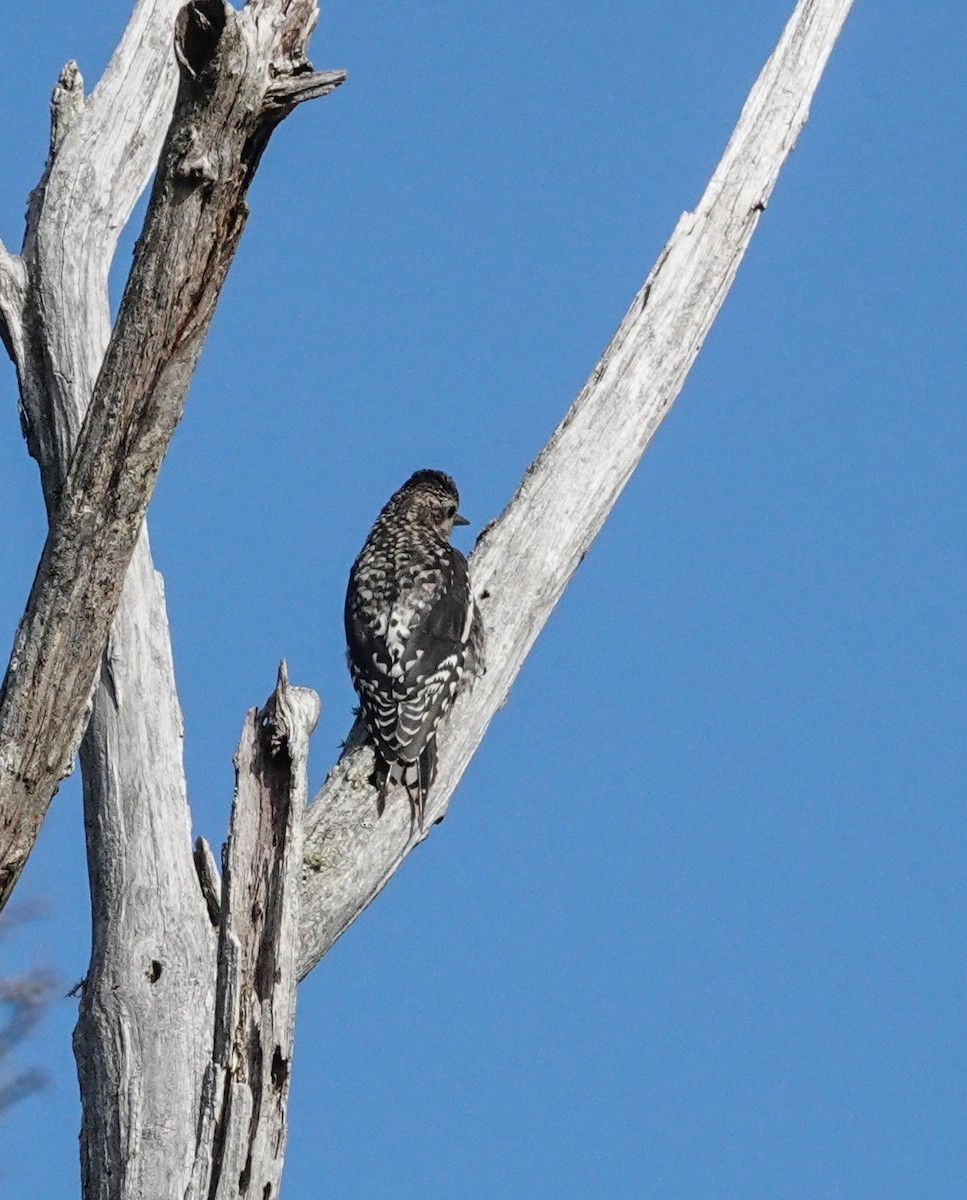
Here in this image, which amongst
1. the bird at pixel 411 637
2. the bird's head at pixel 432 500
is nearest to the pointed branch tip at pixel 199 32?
the bird at pixel 411 637

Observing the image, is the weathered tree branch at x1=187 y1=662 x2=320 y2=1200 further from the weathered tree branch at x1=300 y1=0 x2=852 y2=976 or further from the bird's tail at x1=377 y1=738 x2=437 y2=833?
the weathered tree branch at x1=300 y1=0 x2=852 y2=976

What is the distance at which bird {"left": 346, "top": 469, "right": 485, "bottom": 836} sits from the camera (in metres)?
6.01

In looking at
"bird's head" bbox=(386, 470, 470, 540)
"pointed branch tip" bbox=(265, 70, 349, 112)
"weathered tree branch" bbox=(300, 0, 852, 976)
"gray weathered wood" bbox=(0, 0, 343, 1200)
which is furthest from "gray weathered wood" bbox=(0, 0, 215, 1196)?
"bird's head" bbox=(386, 470, 470, 540)

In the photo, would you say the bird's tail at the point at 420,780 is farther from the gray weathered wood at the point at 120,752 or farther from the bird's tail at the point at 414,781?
the gray weathered wood at the point at 120,752

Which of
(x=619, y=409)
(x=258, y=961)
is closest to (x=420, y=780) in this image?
(x=619, y=409)

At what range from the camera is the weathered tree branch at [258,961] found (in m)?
4.12

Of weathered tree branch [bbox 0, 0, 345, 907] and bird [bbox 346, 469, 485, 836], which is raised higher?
bird [bbox 346, 469, 485, 836]

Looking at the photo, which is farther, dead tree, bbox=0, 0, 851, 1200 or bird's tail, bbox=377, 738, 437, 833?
bird's tail, bbox=377, 738, 437, 833

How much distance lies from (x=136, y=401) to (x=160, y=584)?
2.09 meters

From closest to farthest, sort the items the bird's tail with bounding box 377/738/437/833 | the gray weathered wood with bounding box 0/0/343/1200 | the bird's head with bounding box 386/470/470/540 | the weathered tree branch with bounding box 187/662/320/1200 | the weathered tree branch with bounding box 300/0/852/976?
1. the weathered tree branch with bounding box 187/662/320/1200
2. the gray weathered wood with bounding box 0/0/343/1200
3. the bird's tail with bounding box 377/738/437/833
4. the weathered tree branch with bounding box 300/0/852/976
5. the bird's head with bounding box 386/470/470/540

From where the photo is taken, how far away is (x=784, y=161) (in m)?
6.75

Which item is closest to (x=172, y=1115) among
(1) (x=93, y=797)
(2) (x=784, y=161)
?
(1) (x=93, y=797)

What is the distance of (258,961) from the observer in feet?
13.8

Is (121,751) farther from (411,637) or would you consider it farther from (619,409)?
(619,409)
